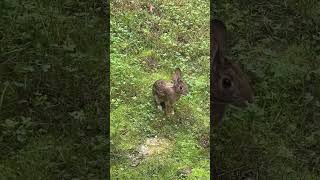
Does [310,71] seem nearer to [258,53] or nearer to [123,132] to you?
[258,53]

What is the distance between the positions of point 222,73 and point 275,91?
3.83ft

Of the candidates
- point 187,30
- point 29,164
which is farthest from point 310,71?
point 29,164

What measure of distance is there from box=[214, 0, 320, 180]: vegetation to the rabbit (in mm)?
649

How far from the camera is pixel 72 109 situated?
21.5ft

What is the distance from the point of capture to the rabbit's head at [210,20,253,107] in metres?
6.20

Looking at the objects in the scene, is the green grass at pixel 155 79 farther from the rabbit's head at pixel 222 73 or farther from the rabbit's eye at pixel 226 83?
the rabbit's eye at pixel 226 83

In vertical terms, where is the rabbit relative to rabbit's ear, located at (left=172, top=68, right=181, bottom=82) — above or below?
below

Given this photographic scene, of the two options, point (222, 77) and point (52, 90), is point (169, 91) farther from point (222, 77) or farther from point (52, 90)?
point (52, 90)

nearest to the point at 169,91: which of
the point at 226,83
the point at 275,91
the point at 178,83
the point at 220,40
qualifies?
the point at 178,83

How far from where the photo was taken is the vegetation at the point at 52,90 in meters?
5.95

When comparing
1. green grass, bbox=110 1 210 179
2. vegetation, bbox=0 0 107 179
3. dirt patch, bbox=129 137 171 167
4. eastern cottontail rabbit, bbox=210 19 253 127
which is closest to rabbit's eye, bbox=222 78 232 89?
eastern cottontail rabbit, bbox=210 19 253 127

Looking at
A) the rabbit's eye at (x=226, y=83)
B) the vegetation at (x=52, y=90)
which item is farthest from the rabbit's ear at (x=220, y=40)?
the vegetation at (x=52, y=90)

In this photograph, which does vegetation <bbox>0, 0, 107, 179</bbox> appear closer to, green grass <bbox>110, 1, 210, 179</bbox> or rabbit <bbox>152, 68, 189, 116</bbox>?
green grass <bbox>110, 1, 210, 179</bbox>

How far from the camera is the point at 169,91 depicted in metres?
6.21
